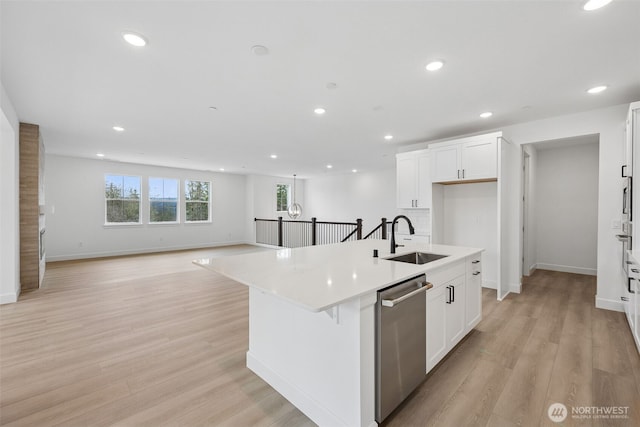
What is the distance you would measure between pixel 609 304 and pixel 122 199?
1045 centimetres

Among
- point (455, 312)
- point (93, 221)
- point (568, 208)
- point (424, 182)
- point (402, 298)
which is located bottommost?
point (455, 312)

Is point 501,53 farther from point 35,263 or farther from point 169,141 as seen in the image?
point 35,263

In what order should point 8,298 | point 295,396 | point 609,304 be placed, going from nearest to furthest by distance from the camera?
point 295,396
point 609,304
point 8,298

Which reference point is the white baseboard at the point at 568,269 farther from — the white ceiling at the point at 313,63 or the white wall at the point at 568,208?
the white ceiling at the point at 313,63

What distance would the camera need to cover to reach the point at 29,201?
4.35 meters

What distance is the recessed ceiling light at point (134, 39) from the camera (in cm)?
211

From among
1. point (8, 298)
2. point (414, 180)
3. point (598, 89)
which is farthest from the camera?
point (414, 180)

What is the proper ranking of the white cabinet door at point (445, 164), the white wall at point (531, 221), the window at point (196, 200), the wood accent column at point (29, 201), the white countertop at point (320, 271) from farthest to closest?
the window at point (196, 200) < the white wall at point (531, 221) < the white cabinet door at point (445, 164) < the wood accent column at point (29, 201) < the white countertop at point (320, 271)

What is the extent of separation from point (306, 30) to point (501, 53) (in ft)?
5.32

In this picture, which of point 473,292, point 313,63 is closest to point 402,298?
point 473,292

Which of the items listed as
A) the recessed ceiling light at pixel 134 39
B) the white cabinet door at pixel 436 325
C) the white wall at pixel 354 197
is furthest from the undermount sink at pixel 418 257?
the white wall at pixel 354 197

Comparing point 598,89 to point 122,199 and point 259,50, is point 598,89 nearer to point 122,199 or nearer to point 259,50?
point 259,50

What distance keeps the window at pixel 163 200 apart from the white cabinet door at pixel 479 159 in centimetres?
827

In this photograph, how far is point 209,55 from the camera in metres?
2.40
